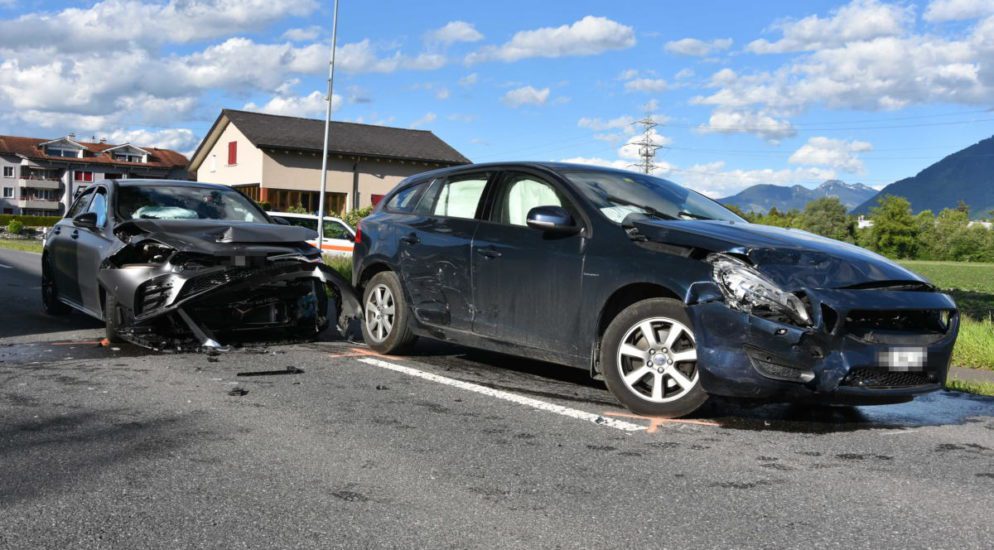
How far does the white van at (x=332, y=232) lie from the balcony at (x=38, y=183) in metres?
89.8

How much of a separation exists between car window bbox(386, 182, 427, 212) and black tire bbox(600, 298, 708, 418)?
2725mm

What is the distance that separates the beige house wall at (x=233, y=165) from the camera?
46647mm

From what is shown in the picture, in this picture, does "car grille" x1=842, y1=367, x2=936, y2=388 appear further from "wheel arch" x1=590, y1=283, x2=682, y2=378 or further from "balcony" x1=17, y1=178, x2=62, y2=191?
"balcony" x1=17, y1=178, x2=62, y2=191

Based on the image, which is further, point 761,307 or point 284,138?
point 284,138

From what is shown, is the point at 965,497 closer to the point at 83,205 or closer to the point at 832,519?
the point at 832,519

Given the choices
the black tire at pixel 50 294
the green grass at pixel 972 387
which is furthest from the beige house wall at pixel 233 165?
the green grass at pixel 972 387

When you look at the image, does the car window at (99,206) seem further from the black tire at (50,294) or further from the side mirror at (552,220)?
the side mirror at (552,220)

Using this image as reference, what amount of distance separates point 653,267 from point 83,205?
6.93 m

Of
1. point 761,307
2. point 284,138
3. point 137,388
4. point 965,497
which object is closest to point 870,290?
point 761,307

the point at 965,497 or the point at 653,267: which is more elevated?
the point at 653,267

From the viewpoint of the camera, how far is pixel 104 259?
788 centimetres

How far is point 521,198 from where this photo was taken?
6.70m

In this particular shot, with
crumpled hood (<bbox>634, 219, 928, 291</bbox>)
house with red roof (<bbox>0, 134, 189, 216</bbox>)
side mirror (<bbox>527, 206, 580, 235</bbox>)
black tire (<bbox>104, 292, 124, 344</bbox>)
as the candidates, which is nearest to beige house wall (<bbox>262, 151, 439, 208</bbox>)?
black tire (<bbox>104, 292, 124, 344</bbox>)

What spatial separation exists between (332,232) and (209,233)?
725 inches
